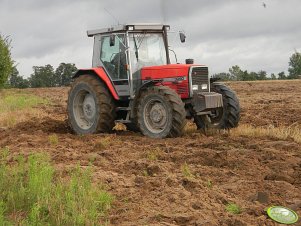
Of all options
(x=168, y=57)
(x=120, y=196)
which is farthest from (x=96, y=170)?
(x=168, y=57)

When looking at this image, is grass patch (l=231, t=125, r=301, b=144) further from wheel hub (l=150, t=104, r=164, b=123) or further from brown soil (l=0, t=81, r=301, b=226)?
wheel hub (l=150, t=104, r=164, b=123)

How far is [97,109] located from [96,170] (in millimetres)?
4202

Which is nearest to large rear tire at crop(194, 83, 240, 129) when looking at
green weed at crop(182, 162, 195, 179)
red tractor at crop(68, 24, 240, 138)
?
red tractor at crop(68, 24, 240, 138)

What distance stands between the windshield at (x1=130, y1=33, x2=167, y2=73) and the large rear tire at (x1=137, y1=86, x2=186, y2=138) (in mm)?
897

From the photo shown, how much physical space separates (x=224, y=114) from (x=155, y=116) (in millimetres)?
1639

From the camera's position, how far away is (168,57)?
1130 centimetres

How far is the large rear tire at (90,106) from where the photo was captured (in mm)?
10992

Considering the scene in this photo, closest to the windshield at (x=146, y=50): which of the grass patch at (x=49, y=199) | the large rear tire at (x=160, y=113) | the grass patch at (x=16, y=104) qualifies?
the large rear tire at (x=160, y=113)

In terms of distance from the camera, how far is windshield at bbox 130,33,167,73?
1087 centimetres

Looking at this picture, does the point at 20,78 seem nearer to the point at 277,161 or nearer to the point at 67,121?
the point at 67,121

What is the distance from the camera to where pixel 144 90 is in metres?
10.4

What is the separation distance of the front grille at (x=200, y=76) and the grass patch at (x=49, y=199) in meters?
4.67

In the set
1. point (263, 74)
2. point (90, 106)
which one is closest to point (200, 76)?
point (90, 106)

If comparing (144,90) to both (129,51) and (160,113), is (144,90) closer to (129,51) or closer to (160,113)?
(160,113)
